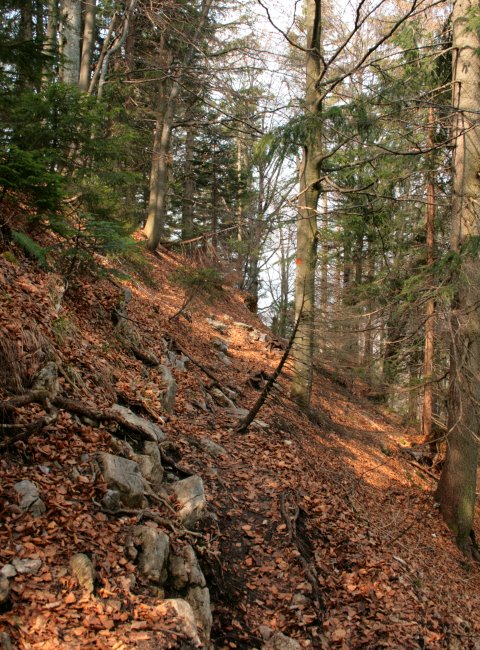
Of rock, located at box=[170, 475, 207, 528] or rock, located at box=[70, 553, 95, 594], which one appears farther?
rock, located at box=[170, 475, 207, 528]

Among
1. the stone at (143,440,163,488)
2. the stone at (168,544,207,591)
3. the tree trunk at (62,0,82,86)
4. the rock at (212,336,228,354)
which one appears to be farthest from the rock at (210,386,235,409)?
the tree trunk at (62,0,82,86)

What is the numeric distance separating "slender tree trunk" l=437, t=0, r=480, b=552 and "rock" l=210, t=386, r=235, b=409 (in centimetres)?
392

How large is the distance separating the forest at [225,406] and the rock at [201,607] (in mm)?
17

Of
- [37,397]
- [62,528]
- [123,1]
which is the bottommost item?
[62,528]

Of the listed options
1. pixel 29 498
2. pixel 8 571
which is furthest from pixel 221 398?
pixel 8 571

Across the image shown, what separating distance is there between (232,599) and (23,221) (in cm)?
569

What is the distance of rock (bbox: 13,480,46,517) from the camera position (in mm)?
3605

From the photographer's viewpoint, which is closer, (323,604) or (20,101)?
(323,604)

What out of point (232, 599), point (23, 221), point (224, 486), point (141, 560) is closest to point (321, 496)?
point (224, 486)

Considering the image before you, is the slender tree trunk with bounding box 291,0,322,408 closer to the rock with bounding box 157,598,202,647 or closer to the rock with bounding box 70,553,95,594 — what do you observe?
the rock with bounding box 157,598,202,647

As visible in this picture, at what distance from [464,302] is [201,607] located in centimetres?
675

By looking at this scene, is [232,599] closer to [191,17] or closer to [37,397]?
[37,397]

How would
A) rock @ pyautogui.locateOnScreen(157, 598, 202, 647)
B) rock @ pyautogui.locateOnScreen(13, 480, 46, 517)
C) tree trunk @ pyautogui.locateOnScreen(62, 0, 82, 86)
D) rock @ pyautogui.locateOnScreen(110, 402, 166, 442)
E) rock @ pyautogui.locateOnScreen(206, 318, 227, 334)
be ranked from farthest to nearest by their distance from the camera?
1. rock @ pyautogui.locateOnScreen(206, 318, 227, 334)
2. tree trunk @ pyautogui.locateOnScreen(62, 0, 82, 86)
3. rock @ pyautogui.locateOnScreen(110, 402, 166, 442)
4. rock @ pyautogui.locateOnScreen(13, 480, 46, 517)
5. rock @ pyautogui.locateOnScreen(157, 598, 202, 647)

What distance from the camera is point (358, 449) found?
1086cm
